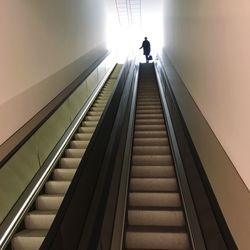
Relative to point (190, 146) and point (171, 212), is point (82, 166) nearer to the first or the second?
point (171, 212)

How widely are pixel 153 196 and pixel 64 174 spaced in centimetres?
155

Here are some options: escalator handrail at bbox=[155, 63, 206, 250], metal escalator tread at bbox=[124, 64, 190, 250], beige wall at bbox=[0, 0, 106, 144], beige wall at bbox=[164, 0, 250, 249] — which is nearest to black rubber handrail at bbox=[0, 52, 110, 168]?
beige wall at bbox=[0, 0, 106, 144]

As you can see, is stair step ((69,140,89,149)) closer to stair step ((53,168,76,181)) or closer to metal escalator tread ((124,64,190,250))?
metal escalator tread ((124,64,190,250))

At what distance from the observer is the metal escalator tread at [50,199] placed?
365cm

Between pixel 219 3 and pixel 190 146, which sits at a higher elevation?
pixel 219 3

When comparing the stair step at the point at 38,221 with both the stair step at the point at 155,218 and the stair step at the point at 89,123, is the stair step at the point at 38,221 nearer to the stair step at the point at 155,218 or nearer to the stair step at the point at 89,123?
the stair step at the point at 155,218

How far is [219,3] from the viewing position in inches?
140

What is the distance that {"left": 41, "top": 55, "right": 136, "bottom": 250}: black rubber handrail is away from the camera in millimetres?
2255

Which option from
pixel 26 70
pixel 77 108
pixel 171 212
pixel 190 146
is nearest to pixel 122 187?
pixel 171 212

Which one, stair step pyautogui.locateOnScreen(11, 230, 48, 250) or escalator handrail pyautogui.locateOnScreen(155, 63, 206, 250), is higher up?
escalator handrail pyautogui.locateOnScreen(155, 63, 206, 250)

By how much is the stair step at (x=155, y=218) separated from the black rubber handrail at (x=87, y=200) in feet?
1.79

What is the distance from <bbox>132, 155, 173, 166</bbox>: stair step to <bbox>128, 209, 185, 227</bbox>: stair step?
60.2 inches

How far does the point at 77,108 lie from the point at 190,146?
174 inches

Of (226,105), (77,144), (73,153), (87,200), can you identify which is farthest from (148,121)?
(87,200)
